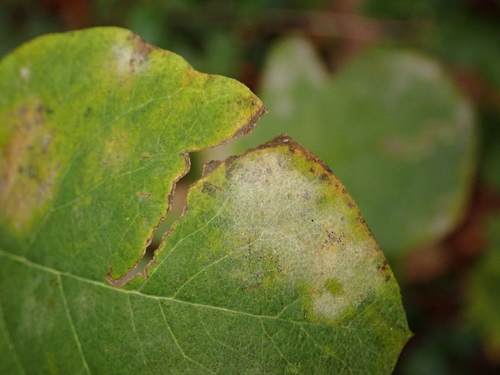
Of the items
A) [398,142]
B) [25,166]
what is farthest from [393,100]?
[25,166]

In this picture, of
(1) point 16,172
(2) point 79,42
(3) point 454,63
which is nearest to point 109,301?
(1) point 16,172

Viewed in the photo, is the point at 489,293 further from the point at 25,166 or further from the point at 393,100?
the point at 25,166

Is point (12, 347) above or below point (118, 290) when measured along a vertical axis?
below

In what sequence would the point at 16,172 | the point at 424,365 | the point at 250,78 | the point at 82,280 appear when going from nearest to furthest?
the point at 82,280 < the point at 16,172 < the point at 424,365 < the point at 250,78

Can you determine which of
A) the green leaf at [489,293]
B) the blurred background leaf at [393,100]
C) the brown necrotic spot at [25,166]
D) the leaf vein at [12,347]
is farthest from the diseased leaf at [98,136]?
the green leaf at [489,293]

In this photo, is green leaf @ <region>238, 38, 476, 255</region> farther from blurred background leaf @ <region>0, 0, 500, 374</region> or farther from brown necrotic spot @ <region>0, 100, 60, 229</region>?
brown necrotic spot @ <region>0, 100, 60, 229</region>

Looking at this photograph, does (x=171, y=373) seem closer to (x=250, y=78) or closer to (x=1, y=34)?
(x=1, y=34)

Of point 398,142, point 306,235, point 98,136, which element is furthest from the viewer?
point 398,142

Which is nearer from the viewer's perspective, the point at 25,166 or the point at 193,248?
the point at 193,248
